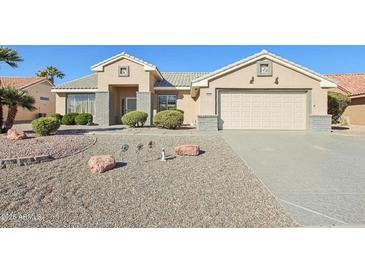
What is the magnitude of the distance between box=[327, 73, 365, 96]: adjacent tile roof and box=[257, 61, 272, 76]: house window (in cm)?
1188

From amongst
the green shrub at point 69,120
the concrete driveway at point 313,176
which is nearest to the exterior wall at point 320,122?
the concrete driveway at point 313,176

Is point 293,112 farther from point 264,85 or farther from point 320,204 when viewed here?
point 320,204

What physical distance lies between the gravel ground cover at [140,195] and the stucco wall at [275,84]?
25.8 ft

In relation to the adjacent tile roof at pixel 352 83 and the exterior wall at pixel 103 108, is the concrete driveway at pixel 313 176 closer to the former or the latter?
the exterior wall at pixel 103 108

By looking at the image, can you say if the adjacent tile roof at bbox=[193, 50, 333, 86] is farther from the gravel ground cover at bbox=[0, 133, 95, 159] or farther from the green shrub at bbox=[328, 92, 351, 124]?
the gravel ground cover at bbox=[0, 133, 95, 159]

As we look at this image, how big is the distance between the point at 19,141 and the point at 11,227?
6.28 metres

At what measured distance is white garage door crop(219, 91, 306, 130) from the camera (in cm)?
1506

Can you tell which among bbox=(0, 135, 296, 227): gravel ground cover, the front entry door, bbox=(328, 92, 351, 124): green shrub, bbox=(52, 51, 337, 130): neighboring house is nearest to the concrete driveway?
bbox=(0, 135, 296, 227): gravel ground cover

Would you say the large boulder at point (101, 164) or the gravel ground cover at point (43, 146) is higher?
the gravel ground cover at point (43, 146)

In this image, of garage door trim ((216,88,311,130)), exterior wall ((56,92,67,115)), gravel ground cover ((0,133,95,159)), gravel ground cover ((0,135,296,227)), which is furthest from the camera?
exterior wall ((56,92,67,115))

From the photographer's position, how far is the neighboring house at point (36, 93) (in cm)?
2764

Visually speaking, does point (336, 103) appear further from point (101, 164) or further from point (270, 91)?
point (101, 164)

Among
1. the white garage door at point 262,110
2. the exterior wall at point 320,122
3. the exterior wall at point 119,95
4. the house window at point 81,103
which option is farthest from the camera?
the house window at point 81,103

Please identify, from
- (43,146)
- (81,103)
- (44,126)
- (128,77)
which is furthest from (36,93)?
(43,146)
